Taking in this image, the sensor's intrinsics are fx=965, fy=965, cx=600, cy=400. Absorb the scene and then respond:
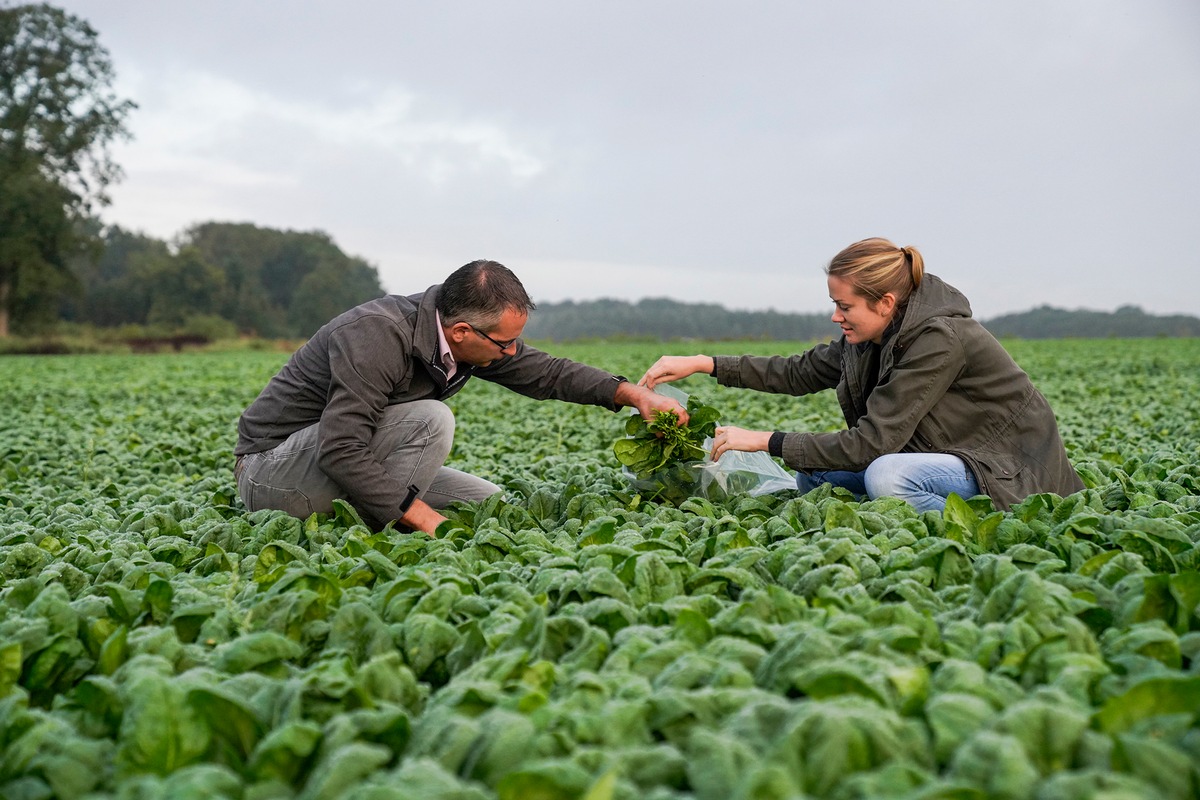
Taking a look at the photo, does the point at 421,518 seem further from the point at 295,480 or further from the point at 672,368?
the point at 672,368

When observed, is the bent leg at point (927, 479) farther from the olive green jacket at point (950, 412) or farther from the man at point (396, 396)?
the man at point (396, 396)

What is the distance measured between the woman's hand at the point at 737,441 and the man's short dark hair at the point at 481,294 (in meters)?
1.16

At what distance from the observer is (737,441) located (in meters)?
4.73

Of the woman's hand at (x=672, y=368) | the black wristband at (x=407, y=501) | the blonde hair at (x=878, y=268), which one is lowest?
the black wristband at (x=407, y=501)

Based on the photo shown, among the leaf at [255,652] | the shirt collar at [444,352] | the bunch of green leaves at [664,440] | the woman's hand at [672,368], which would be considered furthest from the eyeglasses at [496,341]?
the leaf at [255,652]

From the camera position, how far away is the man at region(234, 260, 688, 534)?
4.61 metres

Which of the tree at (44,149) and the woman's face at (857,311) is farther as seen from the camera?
the tree at (44,149)

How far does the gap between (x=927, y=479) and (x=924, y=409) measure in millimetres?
336

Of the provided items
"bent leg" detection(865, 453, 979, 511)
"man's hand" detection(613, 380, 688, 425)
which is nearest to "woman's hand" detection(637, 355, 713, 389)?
"man's hand" detection(613, 380, 688, 425)

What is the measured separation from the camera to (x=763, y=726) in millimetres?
2166

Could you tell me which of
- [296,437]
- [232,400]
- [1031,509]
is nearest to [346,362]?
[296,437]

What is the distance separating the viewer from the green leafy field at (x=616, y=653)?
6.63 ft

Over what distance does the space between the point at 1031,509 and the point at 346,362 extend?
321 cm

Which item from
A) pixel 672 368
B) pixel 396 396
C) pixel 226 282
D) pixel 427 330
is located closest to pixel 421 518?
pixel 396 396
